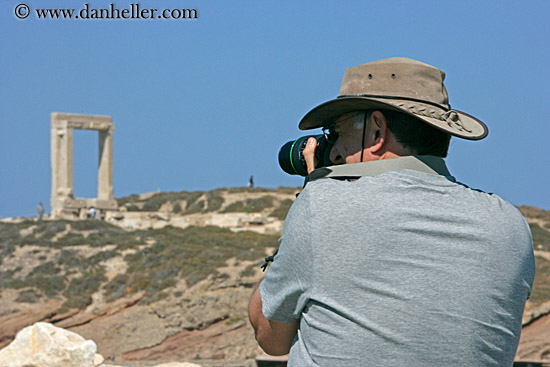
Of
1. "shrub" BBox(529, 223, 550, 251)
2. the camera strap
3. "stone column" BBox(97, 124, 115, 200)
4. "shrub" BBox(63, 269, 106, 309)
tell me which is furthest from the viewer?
"stone column" BBox(97, 124, 115, 200)

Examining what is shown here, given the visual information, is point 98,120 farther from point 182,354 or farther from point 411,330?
point 411,330

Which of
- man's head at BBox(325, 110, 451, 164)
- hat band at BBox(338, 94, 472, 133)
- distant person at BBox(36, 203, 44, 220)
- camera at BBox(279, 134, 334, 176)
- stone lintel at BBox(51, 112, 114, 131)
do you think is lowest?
distant person at BBox(36, 203, 44, 220)

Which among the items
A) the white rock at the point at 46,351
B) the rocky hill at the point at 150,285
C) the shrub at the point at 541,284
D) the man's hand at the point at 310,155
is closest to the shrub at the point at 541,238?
the rocky hill at the point at 150,285

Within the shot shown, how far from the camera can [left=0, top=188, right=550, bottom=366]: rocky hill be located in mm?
16656

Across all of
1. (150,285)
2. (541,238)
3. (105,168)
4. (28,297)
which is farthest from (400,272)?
Answer: (105,168)

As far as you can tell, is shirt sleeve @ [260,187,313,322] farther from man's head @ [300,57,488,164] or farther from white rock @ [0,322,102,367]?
white rock @ [0,322,102,367]

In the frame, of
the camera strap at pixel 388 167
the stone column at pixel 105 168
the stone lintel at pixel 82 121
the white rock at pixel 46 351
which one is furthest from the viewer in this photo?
the stone column at pixel 105 168

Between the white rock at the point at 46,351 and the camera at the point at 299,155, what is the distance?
5.56 metres

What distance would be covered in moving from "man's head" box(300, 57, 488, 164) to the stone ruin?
34.6m

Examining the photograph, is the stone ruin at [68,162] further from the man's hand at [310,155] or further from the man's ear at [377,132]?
the man's ear at [377,132]

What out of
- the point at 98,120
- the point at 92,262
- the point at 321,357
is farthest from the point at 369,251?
the point at 98,120

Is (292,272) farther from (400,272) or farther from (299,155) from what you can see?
(299,155)

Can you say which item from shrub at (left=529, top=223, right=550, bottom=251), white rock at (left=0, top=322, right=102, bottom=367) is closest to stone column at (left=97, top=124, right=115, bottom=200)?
shrub at (left=529, top=223, right=550, bottom=251)

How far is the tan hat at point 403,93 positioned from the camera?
2.02 m
